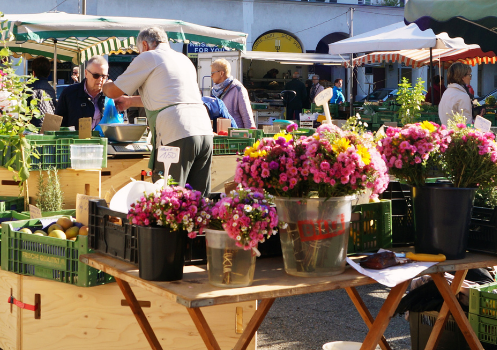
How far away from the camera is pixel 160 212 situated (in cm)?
219

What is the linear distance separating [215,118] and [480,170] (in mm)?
3877

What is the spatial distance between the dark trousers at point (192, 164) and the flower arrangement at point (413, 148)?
5.58 feet

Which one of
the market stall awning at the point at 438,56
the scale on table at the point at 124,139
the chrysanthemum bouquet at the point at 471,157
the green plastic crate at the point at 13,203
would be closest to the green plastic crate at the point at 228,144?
the scale on table at the point at 124,139

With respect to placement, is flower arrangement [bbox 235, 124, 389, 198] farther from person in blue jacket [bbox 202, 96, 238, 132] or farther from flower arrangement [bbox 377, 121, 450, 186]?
person in blue jacket [bbox 202, 96, 238, 132]

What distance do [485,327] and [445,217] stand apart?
73 centimetres

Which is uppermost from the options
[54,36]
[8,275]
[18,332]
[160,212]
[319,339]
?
[54,36]

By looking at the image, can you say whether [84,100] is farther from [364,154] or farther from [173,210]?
[364,154]

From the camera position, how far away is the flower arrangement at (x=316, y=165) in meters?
2.19

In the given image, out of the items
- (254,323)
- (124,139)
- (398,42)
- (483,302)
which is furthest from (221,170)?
(398,42)

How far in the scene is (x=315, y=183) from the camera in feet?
7.47

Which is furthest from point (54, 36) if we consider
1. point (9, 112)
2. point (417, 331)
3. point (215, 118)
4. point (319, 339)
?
point (417, 331)

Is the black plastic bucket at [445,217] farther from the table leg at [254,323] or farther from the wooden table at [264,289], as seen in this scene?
the table leg at [254,323]

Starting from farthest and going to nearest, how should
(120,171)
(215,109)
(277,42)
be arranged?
1. (277,42)
2. (215,109)
3. (120,171)

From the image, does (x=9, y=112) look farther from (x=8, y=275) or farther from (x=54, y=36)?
(x=54, y=36)
